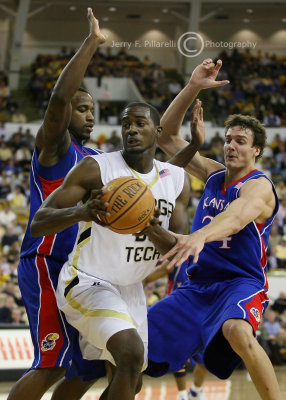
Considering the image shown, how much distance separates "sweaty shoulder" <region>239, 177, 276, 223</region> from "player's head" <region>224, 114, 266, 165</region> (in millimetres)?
258

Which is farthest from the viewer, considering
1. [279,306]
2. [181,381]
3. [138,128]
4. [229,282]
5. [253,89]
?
[253,89]

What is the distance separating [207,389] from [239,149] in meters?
4.17

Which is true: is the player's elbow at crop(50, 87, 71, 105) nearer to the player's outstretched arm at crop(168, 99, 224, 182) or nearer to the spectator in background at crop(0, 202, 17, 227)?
the player's outstretched arm at crop(168, 99, 224, 182)

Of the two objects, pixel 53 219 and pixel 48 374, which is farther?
pixel 48 374

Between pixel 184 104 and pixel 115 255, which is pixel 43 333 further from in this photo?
pixel 184 104

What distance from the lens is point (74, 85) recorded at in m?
4.38

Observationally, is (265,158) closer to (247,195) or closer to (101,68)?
(101,68)

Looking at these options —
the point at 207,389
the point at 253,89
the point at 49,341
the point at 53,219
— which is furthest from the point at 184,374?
the point at 253,89

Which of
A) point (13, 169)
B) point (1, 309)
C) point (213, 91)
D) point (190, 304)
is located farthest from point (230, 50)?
point (190, 304)

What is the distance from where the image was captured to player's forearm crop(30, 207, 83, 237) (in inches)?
152

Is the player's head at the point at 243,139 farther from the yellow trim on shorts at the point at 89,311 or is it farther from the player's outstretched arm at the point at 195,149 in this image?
the yellow trim on shorts at the point at 89,311

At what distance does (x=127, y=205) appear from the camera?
380 cm

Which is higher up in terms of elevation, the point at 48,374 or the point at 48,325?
the point at 48,325

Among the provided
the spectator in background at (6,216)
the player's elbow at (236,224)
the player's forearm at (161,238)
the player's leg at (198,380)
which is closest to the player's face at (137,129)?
the player's forearm at (161,238)
